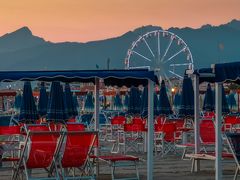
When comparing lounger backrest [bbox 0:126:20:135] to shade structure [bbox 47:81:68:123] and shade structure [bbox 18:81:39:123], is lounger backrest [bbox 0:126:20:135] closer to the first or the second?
shade structure [bbox 47:81:68:123]

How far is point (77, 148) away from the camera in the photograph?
9383mm

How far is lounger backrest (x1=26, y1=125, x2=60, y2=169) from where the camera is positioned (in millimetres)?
9141

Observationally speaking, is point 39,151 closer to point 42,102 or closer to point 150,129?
point 150,129

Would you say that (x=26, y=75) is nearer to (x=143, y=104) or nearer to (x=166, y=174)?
(x=166, y=174)

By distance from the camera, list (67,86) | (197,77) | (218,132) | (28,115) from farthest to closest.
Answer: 1. (67,86)
2. (28,115)
3. (197,77)
4. (218,132)

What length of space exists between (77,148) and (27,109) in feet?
20.0

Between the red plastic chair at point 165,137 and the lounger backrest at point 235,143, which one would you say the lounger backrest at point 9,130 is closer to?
the red plastic chair at point 165,137

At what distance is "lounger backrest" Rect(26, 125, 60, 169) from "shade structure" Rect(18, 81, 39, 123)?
A: 6028mm

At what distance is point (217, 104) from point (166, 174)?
7.24 feet

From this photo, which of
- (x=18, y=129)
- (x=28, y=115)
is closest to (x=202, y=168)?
(x=18, y=129)

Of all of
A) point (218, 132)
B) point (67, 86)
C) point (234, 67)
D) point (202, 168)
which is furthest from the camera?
point (67, 86)

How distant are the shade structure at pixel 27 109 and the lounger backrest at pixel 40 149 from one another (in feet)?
19.8

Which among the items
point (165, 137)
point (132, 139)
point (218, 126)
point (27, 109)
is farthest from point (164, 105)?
point (218, 126)

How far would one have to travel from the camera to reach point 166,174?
1141cm
